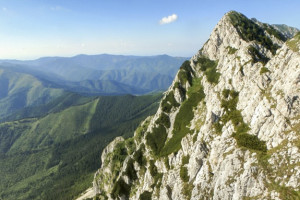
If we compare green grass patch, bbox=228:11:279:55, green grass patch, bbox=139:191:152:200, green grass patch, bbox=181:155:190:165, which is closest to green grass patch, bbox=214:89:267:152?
green grass patch, bbox=181:155:190:165

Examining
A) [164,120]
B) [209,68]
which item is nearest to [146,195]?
[164,120]

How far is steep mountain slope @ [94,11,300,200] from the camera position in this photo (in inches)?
2178

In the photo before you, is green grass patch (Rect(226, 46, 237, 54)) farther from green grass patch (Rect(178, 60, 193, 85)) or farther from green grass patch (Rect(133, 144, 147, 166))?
green grass patch (Rect(133, 144, 147, 166))

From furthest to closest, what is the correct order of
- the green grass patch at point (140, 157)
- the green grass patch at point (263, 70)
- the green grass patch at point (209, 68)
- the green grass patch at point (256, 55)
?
the green grass patch at point (140, 157) < the green grass patch at point (209, 68) < the green grass patch at point (256, 55) < the green grass patch at point (263, 70)

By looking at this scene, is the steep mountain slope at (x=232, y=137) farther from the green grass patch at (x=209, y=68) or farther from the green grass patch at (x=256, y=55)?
the green grass patch at (x=209, y=68)

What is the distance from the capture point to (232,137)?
70938 mm

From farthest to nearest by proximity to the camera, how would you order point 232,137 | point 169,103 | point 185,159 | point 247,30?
point 247,30
point 169,103
point 185,159
point 232,137

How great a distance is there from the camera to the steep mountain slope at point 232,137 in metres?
55.3

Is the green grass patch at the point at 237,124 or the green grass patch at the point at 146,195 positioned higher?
the green grass patch at the point at 237,124

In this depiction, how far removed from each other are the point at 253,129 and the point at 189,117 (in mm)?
→ 55447

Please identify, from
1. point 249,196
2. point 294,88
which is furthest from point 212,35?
point 249,196

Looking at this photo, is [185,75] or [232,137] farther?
[185,75]

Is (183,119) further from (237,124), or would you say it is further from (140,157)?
(237,124)

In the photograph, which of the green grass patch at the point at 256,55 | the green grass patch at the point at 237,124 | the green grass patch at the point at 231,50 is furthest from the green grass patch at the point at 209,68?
the green grass patch at the point at 237,124
